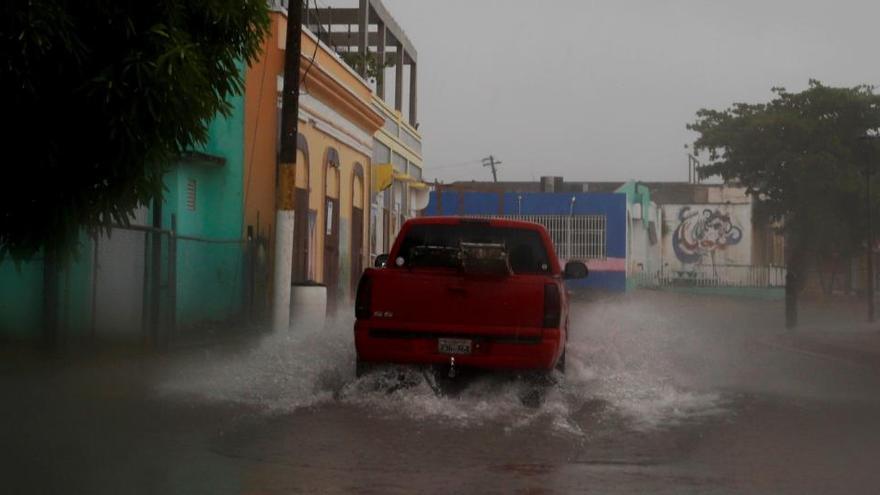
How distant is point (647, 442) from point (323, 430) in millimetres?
2622

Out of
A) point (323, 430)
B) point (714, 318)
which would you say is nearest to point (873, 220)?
point (714, 318)

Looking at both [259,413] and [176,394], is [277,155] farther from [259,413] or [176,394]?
[259,413]

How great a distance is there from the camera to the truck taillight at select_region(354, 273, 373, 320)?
39.1ft

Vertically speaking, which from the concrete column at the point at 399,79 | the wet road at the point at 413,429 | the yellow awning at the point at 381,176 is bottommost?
the wet road at the point at 413,429

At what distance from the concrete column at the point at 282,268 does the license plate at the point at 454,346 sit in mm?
6801

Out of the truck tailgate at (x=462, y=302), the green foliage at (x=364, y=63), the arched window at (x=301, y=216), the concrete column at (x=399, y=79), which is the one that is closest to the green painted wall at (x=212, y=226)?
the arched window at (x=301, y=216)

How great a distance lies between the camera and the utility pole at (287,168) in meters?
17.7

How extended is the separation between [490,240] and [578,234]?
47.8 meters

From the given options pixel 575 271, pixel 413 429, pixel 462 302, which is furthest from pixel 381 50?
pixel 413 429

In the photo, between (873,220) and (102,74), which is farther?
(873,220)

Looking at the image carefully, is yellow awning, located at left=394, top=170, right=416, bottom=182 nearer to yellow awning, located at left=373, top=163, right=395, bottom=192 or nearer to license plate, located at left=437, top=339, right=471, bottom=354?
yellow awning, located at left=373, top=163, right=395, bottom=192

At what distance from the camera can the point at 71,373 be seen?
1370 cm

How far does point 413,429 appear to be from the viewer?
1053 centimetres

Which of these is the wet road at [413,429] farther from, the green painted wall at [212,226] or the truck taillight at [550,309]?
the green painted wall at [212,226]
